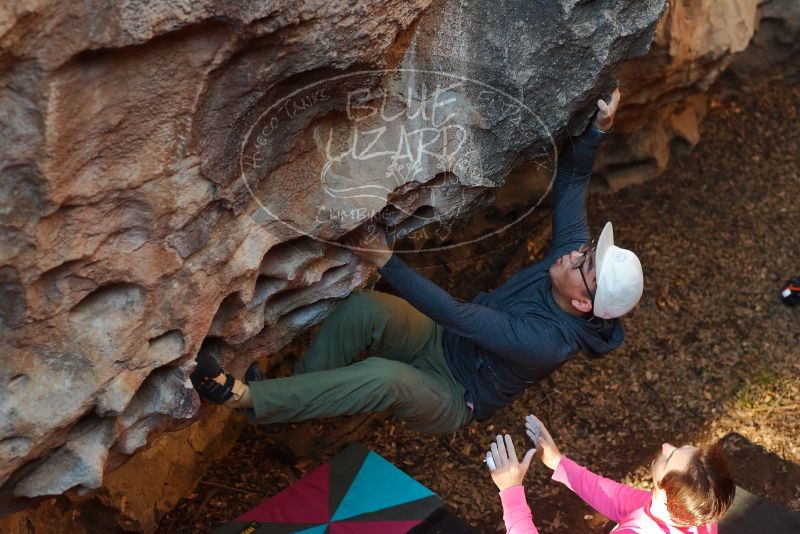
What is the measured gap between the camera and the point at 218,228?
2305mm

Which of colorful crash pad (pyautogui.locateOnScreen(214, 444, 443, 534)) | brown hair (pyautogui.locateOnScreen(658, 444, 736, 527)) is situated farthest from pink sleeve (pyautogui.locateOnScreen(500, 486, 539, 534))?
colorful crash pad (pyautogui.locateOnScreen(214, 444, 443, 534))

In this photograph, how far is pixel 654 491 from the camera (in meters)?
2.54

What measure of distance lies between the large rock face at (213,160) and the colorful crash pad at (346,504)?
1.98 ft

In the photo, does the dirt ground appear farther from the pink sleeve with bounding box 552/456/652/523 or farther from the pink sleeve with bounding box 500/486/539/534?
the pink sleeve with bounding box 500/486/539/534

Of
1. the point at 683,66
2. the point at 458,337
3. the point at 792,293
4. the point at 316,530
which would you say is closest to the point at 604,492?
the point at 458,337

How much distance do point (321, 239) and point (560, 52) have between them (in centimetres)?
89

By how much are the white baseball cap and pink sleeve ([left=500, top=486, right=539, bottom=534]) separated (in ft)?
2.05

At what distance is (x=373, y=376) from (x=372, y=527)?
589mm

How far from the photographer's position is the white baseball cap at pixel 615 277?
2641 mm

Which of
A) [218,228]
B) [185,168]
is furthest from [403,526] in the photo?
[185,168]

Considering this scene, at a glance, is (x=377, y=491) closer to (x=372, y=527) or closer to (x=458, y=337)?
(x=372, y=527)

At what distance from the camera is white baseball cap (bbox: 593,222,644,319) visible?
2641 millimetres

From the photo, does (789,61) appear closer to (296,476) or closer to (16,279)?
(296,476)

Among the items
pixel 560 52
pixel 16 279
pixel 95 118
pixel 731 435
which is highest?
pixel 95 118
